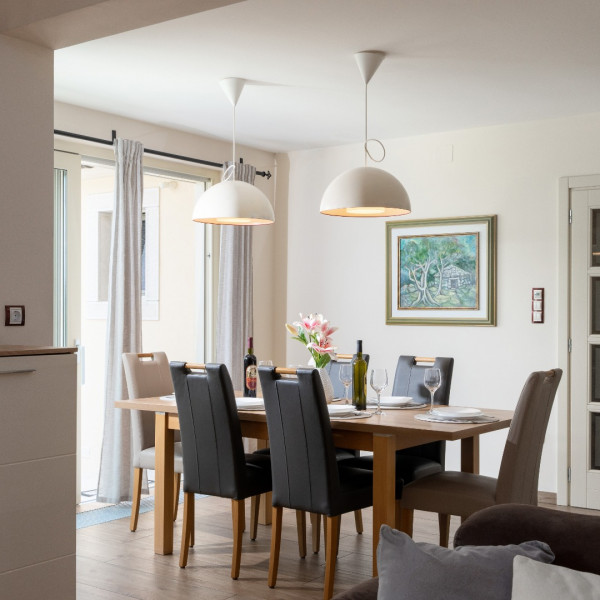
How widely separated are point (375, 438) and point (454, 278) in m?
2.52

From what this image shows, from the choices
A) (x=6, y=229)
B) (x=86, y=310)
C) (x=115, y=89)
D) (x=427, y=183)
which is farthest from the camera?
(x=86, y=310)

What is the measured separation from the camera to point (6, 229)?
332 centimetres

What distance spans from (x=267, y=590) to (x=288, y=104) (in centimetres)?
288

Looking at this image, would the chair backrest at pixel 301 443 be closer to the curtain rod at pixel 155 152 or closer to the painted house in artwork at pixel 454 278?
the curtain rod at pixel 155 152

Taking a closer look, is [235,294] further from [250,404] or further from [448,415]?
[448,415]

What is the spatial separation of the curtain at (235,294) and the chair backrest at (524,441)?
2.89 m

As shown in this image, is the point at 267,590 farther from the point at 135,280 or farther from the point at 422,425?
the point at 135,280

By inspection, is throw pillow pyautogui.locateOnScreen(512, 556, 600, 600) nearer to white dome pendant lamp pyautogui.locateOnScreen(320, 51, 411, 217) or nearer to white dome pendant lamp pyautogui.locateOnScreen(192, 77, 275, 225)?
white dome pendant lamp pyautogui.locateOnScreen(320, 51, 411, 217)

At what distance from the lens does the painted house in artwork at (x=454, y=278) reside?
5.72m

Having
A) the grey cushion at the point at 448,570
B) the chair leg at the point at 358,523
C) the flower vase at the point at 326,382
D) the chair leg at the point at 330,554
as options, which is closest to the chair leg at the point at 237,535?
the chair leg at the point at 330,554

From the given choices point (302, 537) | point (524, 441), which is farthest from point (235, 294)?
point (524, 441)

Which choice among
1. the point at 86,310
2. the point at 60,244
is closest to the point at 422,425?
the point at 60,244

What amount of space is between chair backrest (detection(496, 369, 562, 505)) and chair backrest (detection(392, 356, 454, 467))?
2.94 feet

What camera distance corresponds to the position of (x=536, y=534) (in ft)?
5.83
